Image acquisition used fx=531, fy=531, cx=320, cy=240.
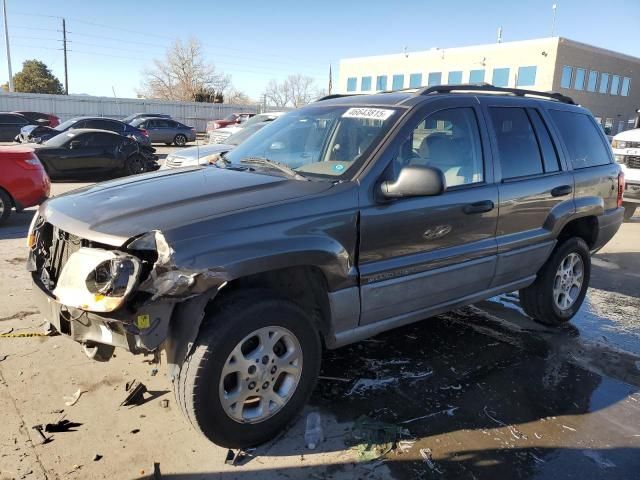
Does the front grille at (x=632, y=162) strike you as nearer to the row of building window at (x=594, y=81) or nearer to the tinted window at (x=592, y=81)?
the row of building window at (x=594, y=81)

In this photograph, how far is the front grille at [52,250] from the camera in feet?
9.78

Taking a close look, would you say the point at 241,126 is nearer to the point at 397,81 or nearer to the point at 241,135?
the point at 241,135

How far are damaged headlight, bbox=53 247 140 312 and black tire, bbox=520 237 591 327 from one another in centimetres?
368

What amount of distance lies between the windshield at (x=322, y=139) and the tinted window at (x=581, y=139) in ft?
6.67

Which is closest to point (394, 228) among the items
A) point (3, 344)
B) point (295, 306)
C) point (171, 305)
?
point (295, 306)

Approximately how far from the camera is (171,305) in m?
2.60

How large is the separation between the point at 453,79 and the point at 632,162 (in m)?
41.0

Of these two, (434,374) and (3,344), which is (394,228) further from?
(3,344)

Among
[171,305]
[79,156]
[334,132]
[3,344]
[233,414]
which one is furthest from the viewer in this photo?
[79,156]

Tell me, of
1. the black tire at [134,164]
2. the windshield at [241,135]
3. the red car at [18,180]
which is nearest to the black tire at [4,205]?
the red car at [18,180]

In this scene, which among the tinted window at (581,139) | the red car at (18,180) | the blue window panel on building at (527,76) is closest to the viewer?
the tinted window at (581,139)

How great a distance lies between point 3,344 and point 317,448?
8.77 ft

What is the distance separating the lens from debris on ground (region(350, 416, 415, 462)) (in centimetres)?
299

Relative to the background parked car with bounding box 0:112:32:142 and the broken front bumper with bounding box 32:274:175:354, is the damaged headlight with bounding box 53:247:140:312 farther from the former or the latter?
the background parked car with bounding box 0:112:32:142
